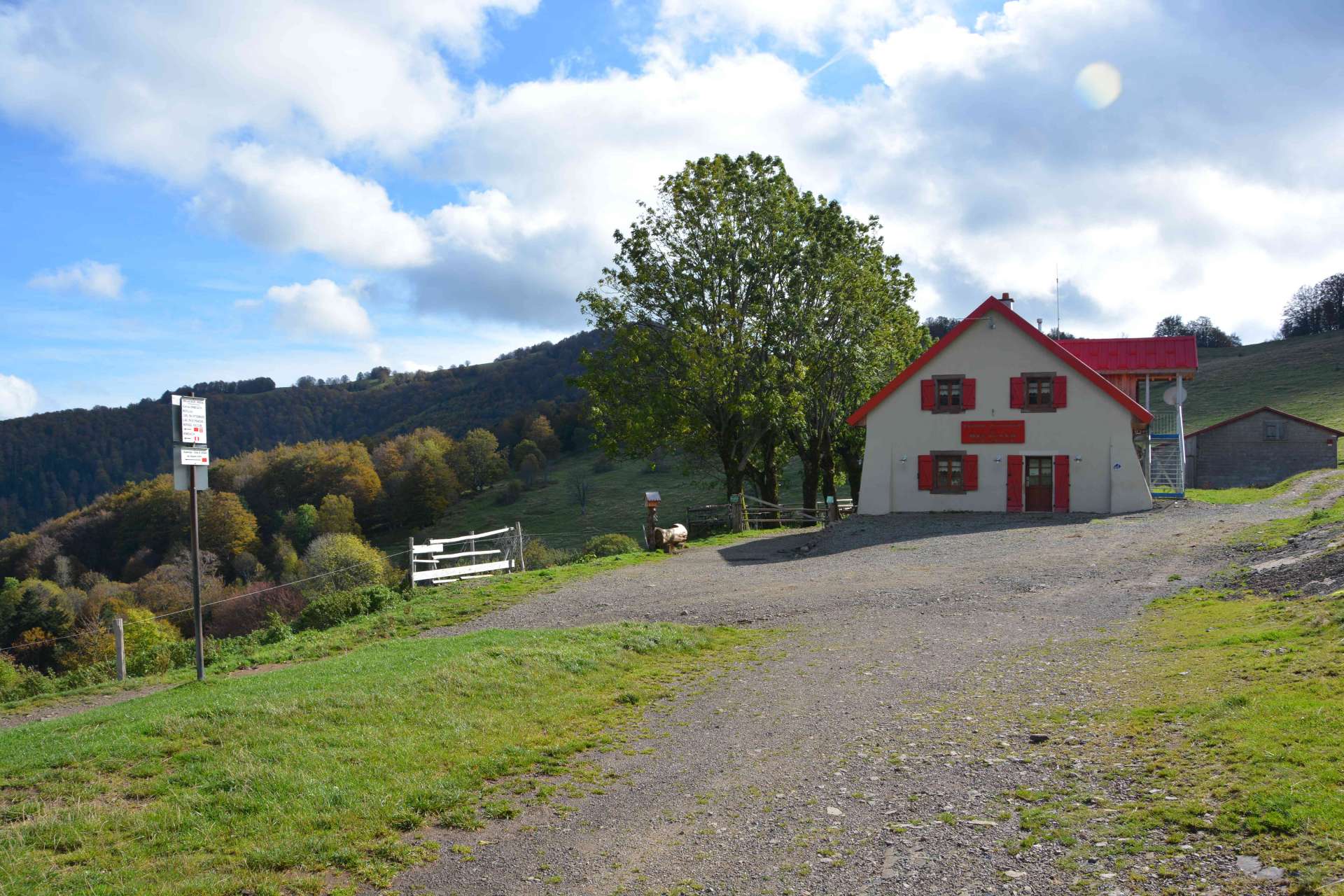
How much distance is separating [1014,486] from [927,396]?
4.35m

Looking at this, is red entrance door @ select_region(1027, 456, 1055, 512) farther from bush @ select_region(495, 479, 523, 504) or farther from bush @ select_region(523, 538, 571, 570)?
bush @ select_region(495, 479, 523, 504)

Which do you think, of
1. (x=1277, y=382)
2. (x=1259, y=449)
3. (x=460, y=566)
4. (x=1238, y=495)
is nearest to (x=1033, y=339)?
(x=1238, y=495)

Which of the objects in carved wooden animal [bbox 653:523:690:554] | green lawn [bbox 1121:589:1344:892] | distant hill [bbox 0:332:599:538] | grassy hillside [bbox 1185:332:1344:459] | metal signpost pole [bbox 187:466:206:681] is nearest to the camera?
green lawn [bbox 1121:589:1344:892]

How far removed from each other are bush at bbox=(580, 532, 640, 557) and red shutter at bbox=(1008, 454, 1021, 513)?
13351 millimetres

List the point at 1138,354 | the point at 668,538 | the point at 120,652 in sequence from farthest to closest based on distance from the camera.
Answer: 1. the point at 1138,354
2. the point at 668,538
3. the point at 120,652

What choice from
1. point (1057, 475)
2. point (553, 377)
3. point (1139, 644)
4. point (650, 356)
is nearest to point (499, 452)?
point (553, 377)

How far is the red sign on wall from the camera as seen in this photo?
31406 mm

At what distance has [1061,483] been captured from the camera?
3105 cm

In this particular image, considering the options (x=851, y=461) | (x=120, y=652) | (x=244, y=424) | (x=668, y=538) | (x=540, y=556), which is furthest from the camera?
(x=244, y=424)

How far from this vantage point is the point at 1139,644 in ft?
38.7

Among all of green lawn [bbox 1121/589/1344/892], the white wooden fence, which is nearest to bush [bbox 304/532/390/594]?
the white wooden fence

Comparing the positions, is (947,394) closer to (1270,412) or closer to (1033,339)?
(1033,339)

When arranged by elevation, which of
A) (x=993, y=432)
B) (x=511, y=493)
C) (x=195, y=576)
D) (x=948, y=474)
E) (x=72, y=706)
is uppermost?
(x=993, y=432)

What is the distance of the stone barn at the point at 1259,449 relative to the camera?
5422cm
